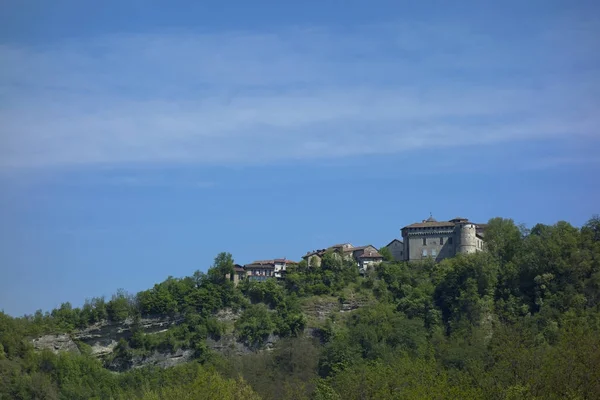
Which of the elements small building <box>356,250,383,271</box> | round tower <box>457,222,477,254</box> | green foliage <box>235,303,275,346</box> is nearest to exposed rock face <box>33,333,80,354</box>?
green foliage <box>235,303,275,346</box>

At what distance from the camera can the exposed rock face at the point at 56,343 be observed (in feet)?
346

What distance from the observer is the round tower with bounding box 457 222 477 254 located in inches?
4464

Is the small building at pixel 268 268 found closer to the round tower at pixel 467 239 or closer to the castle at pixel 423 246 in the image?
the castle at pixel 423 246

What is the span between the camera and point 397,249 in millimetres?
120938

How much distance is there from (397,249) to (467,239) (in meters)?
9.69

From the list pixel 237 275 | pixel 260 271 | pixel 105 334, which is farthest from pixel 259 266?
pixel 105 334

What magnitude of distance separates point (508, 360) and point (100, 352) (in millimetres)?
55628

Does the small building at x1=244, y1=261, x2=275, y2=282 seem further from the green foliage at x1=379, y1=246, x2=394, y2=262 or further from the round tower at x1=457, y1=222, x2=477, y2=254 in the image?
the round tower at x1=457, y1=222, x2=477, y2=254

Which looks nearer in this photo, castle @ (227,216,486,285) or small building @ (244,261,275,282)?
castle @ (227,216,486,285)

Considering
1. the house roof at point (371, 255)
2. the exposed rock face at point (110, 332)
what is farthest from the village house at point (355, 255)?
the exposed rock face at point (110, 332)

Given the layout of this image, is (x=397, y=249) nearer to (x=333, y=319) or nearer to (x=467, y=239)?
(x=467, y=239)

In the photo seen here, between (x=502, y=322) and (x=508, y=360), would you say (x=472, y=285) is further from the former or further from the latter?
(x=508, y=360)

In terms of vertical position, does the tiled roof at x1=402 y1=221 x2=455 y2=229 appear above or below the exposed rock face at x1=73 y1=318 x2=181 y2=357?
above

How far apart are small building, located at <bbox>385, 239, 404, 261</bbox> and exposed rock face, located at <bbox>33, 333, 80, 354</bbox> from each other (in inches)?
1358
